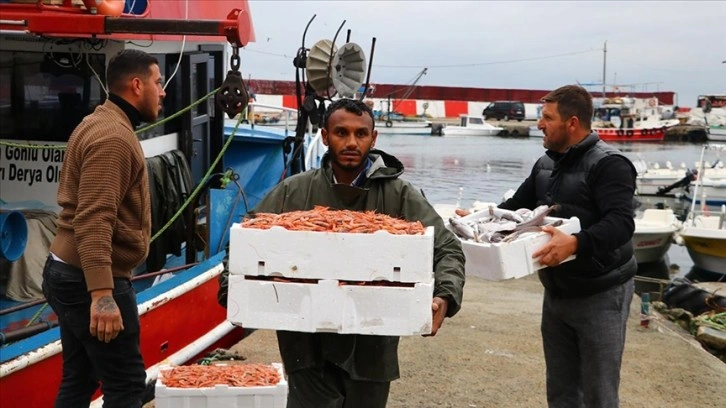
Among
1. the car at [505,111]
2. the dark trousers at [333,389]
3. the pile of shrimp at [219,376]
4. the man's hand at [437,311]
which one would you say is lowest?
the pile of shrimp at [219,376]

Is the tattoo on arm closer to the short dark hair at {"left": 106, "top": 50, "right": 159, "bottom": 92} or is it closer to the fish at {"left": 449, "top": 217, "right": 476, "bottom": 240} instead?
the short dark hair at {"left": 106, "top": 50, "right": 159, "bottom": 92}

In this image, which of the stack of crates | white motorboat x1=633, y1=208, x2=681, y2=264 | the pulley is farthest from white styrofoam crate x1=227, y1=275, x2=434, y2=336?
white motorboat x1=633, y1=208, x2=681, y2=264

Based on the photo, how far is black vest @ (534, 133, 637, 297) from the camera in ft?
14.1

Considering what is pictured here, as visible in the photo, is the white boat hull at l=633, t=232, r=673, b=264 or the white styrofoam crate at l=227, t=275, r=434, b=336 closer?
the white styrofoam crate at l=227, t=275, r=434, b=336

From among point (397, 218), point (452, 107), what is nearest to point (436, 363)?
point (397, 218)

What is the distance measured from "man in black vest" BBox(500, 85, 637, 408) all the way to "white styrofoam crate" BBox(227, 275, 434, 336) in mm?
1153

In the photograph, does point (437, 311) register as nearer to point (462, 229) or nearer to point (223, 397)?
point (223, 397)

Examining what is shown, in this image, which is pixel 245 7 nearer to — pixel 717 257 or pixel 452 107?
pixel 717 257

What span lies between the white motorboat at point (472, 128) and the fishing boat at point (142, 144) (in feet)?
212

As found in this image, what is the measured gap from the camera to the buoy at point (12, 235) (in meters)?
5.96

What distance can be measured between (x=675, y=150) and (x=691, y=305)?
1911 inches

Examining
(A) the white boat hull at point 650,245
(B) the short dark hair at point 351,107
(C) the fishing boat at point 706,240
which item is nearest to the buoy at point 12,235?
(B) the short dark hair at point 351,107

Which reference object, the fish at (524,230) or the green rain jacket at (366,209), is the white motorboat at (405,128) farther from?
the green rain jacket at (366,209)

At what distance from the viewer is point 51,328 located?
5.71 metres
